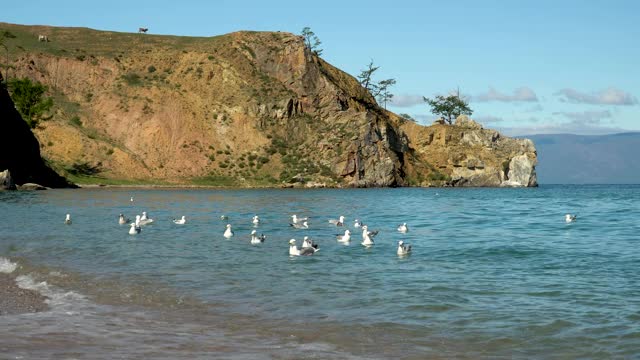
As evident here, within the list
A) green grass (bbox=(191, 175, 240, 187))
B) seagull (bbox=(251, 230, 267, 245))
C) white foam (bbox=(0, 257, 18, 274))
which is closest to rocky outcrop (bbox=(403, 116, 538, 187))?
green grass (bbox=(191, 175, 240, 187))

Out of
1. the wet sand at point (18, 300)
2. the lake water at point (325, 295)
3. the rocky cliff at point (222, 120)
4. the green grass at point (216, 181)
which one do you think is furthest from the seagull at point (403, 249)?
the green grass at point (216, 181)

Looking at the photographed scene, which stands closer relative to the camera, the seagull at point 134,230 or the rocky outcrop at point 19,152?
the seagull at point 134,230

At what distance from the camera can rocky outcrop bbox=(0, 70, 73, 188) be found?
88312mm

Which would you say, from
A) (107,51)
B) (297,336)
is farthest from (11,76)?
(297,336)

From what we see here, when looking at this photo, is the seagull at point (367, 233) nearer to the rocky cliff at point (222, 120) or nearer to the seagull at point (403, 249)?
the seagull at point (403, 249)

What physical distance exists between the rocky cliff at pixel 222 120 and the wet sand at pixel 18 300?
308 feet

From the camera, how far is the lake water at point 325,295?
45.0 feet

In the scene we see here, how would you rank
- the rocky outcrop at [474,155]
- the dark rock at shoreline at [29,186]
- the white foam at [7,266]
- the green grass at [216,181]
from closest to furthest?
1. the white foam at [7,266]
2. the dark rock at shoreline at [29,186]
3. the green grass at [216,181]
4. the rocky outcrop at [474,155]

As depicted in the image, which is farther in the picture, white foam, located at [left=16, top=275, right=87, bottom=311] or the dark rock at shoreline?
the dark rock at shoreline

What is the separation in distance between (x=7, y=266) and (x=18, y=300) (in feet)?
24.7

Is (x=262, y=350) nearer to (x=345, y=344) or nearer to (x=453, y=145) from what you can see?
(x=345, y=344)

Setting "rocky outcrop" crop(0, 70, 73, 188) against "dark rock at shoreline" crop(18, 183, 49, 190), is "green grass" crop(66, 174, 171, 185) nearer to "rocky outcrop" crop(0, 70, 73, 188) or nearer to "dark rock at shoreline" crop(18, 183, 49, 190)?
"rocky outcrop" crop(0, 70, 73, 188)

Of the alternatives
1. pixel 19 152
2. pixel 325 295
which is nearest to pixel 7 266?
pixel 325 295

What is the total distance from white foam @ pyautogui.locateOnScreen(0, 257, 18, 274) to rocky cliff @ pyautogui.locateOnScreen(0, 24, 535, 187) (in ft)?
287
